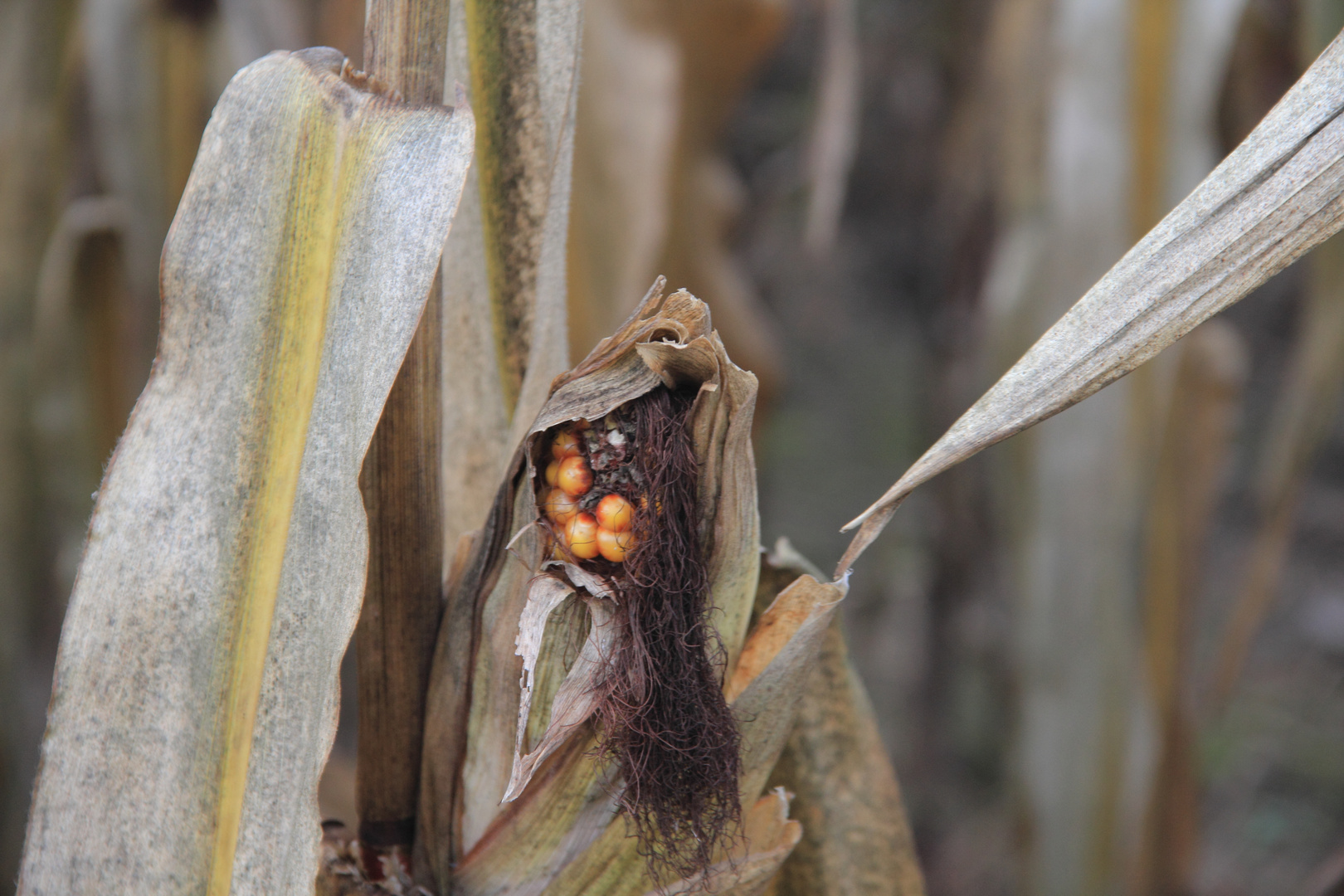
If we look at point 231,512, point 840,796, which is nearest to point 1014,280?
point 840,796

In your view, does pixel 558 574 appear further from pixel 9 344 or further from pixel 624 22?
pixel 9 344

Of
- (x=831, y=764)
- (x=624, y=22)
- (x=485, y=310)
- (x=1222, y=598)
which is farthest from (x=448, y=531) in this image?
(x=1222, y=598)

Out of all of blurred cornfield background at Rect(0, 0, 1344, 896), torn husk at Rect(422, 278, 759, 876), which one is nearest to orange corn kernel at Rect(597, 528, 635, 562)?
torn husk at Rect(422, 278, 759, 876)

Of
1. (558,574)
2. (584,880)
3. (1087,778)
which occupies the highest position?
(558,574)

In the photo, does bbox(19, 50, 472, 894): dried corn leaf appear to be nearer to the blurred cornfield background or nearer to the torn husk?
the torn husk

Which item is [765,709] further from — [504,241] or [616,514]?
[504,241]

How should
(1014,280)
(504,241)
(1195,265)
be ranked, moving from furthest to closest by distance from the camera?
(1014,280) → (504,241) → (1195,265)

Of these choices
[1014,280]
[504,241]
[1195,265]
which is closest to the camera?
[1195,265]
